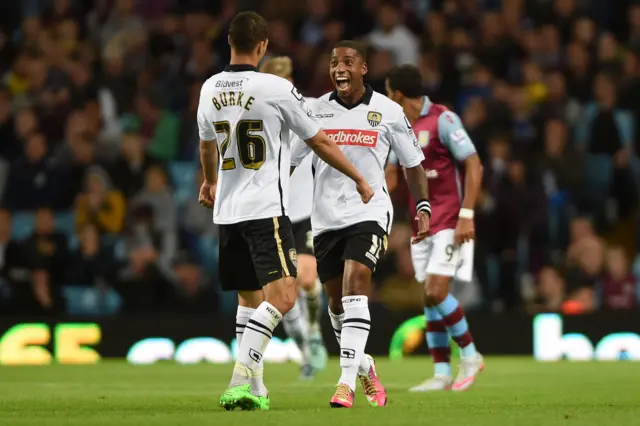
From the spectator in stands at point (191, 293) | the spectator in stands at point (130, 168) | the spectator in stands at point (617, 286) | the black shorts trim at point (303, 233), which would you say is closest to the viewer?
the black shorts trim at point (303, 233)

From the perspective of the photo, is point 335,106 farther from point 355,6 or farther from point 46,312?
point 355,6

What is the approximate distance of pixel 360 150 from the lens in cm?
874

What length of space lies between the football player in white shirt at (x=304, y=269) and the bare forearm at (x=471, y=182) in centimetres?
137

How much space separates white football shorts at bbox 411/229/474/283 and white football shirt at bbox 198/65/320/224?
2921 millimetres

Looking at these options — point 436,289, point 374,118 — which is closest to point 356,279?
point 374,118

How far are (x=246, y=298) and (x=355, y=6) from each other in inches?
470

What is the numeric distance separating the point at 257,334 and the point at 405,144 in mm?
1879

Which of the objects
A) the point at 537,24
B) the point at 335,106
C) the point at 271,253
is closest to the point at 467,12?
the point at 537,24

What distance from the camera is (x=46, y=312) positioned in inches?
624

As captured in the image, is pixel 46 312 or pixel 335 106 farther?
pixel 46 312

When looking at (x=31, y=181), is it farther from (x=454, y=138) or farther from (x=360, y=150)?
(x=360, y=150)

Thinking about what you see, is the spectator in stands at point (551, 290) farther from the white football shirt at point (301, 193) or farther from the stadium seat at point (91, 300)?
the white football shirt at point (301, 193)

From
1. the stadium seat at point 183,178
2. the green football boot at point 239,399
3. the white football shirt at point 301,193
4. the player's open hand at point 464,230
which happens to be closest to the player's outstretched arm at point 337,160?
the green football boot at point 239,399

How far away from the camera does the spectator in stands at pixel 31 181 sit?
17.3 m
